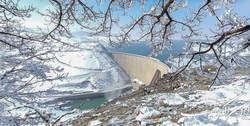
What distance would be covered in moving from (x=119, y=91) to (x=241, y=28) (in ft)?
160

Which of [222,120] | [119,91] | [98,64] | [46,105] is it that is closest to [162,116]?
[222,120]

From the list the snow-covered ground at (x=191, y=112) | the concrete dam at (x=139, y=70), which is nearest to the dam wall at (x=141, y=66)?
the concrete dam at (x=139, y=70)

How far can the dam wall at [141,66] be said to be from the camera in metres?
42.1

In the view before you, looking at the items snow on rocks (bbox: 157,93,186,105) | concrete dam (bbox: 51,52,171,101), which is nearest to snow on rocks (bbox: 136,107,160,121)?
snow on rocks (bbox: 157,93,186,105)

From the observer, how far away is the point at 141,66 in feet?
164

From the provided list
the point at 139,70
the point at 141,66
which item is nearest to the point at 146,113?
the point at 141,66

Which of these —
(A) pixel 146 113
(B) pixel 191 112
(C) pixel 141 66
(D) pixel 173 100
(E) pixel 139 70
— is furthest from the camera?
(E) pixel 139 70

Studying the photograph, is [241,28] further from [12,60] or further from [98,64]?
[98,64]

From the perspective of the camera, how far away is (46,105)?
6.51 m

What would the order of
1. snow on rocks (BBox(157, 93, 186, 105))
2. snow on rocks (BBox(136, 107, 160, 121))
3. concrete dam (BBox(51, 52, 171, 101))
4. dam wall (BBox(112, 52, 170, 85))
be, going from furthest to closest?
dam wall (BBox(112, 52, 170, 85)) → concrete dam (BBox(51, 52, 171, 101)) → snow on rocks (BBox(157, 93, 186, 105)) → snow on rocks (BBox(136, 107, 160, 121))

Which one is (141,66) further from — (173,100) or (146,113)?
(146,113)

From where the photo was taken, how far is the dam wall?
42094mm

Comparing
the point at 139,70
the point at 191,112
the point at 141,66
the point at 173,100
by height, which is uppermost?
the point at 141,66

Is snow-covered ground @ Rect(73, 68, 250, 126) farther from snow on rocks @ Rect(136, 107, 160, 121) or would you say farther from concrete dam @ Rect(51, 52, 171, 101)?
concrete dam @ Rect(51, 52, 171, 101)
